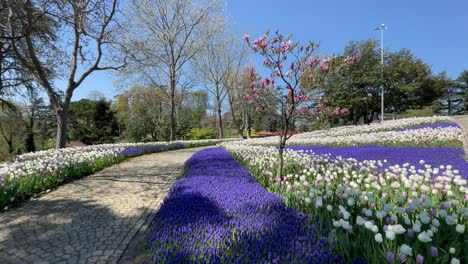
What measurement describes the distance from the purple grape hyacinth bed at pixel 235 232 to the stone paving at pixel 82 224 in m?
0.70

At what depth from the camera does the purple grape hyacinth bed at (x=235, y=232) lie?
7.88 feet

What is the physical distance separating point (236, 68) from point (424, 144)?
2667cm

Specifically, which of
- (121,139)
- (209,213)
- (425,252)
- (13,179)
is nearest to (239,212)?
(209,213)

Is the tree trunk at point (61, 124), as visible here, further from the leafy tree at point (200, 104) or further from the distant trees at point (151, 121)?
the leafy tree at point (200, 104)

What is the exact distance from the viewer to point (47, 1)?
25.8 ft

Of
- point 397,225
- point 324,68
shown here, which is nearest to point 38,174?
point 324,68

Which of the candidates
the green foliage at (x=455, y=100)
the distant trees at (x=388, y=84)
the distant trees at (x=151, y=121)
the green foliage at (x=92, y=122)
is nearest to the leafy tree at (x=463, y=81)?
the green foliage at (x=455, y=100)

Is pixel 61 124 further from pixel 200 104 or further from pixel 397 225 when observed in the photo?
pixel 200 104

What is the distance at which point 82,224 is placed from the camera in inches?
178

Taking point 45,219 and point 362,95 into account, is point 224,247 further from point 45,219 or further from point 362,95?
point 362,95

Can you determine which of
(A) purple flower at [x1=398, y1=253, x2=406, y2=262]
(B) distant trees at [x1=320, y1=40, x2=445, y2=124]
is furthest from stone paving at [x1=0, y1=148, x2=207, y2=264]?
(B) distant trees at [x1=320, y1=40, x2=445, y2=124]

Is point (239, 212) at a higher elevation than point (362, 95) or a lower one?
lower

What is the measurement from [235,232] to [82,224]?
9.98ft

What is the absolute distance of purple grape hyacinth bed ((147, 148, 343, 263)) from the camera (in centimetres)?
240
